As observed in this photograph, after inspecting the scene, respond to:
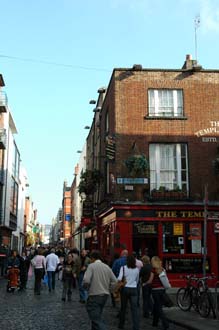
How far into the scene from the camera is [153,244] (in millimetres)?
21234

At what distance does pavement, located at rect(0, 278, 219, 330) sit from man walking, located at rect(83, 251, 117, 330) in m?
2.24

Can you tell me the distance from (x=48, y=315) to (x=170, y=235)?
9.96 meters

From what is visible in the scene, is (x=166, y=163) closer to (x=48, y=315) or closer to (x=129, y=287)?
(x=48, y=315)

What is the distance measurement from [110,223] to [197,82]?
8.31 metres

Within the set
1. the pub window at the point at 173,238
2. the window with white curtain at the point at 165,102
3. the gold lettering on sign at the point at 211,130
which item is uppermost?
the window with white curtain at the point at 165,102

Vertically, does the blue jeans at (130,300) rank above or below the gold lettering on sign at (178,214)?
below

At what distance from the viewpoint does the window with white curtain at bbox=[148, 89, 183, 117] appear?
22.1 metres

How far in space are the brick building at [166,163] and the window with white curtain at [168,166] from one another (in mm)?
48

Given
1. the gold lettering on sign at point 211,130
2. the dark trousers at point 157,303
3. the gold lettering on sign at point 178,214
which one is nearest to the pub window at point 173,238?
the gold lettering on sign at point 178,214

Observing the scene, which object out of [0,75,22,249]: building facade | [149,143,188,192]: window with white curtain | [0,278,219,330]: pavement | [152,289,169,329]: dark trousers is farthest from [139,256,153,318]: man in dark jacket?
[0,75,22,249]: building facade

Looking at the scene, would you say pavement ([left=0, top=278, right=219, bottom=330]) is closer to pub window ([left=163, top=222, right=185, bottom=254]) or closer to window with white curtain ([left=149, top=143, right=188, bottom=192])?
pub window ([left=163, top=222, right=185, bottom=254])

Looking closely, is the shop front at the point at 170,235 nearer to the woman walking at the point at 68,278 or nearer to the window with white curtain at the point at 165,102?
the woman walking at the point at 68,278

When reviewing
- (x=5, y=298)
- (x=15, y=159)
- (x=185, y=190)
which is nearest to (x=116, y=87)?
(x=185, y=190)

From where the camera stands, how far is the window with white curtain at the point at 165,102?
72.6 feet
